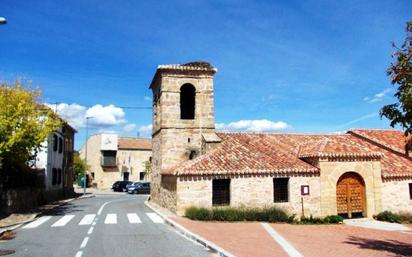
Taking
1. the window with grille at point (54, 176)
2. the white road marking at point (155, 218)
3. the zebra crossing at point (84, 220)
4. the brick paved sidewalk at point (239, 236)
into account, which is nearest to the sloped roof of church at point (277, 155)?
the white road marking at point (155, 218)

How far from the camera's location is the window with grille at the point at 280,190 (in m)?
22.4

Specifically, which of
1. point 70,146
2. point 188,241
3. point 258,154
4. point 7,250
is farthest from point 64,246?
point 70,146

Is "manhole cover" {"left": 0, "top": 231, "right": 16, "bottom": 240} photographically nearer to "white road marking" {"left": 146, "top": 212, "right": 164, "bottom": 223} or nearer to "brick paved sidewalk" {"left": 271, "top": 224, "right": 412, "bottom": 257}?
"white road marking" {"left": 146, "top": 212, "right": 164, "bottom": 223}

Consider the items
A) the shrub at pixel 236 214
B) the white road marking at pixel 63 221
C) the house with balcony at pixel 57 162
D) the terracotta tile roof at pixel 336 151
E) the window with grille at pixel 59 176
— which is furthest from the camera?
the window with grille at pixel 59 176

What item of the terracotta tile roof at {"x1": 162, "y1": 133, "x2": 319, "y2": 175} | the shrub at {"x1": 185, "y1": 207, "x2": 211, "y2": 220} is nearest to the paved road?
the shrub at {"x1": 185, "y1": 207, "x2": 211, "y2": 220}

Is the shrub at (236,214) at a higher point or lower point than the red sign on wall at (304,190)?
lower

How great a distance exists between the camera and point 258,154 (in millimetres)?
24078

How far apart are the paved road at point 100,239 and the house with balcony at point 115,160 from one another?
3970cm

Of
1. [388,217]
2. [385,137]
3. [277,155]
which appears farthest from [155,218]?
[385,137]

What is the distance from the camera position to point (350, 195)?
23.1 meters

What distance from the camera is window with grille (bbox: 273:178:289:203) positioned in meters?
22.4

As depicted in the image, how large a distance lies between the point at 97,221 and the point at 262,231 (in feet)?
25.4

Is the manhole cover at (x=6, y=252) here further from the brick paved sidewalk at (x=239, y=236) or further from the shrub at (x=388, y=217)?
the shrub at (x=388, y=217)

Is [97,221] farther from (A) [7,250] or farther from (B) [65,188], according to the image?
(B) [65,188]
